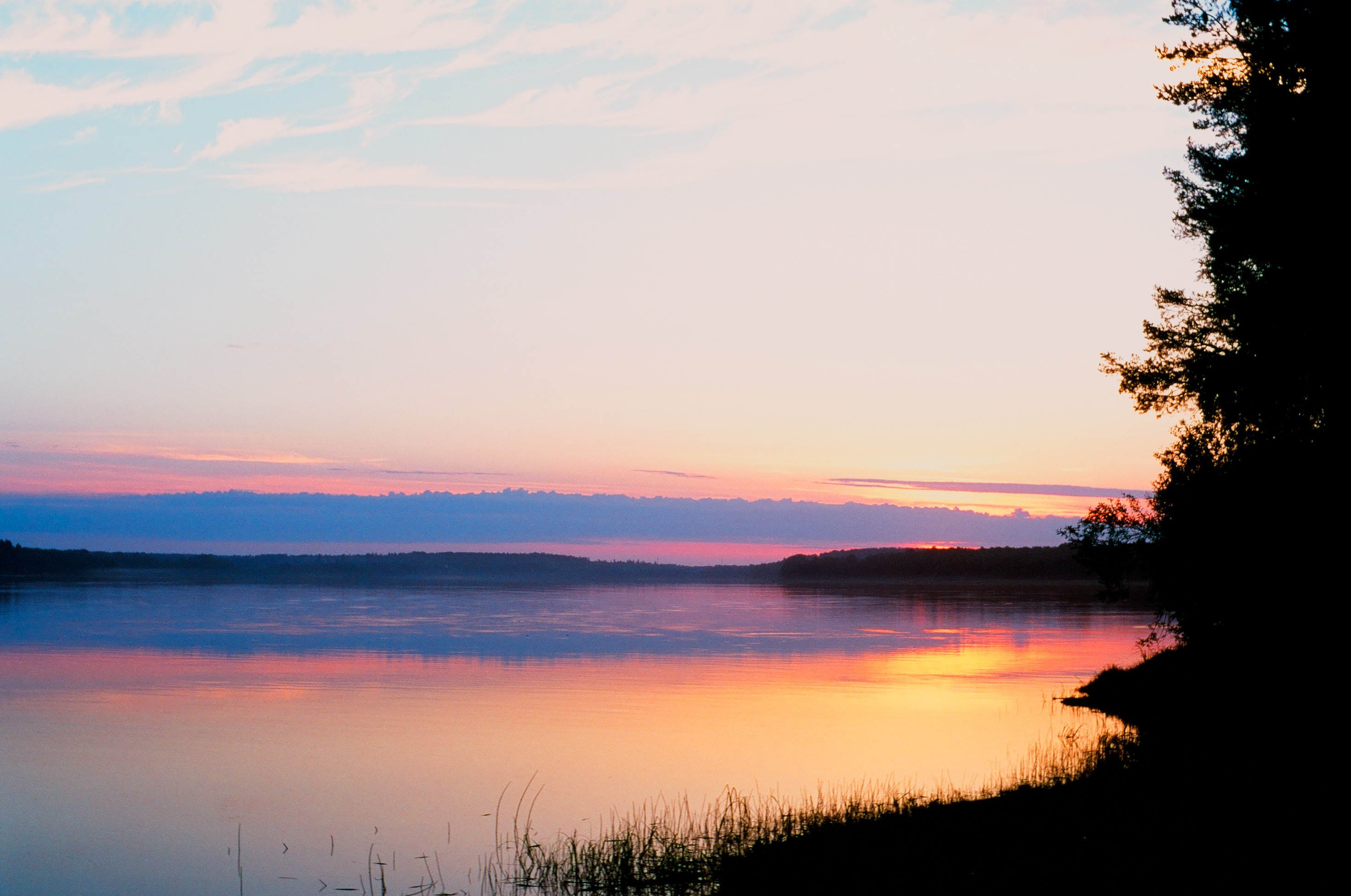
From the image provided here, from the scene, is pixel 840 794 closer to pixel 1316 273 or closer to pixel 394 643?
pixel 1316 273

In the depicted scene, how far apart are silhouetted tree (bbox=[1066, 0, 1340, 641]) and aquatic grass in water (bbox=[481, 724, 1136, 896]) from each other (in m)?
5.54

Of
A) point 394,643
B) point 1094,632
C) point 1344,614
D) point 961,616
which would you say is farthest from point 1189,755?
point 961,616

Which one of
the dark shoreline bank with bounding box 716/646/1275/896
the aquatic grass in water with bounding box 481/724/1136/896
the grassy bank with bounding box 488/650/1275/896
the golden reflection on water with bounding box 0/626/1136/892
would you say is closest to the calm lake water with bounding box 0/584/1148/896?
the golden reflection on water with bounding box 0/626/1136/892

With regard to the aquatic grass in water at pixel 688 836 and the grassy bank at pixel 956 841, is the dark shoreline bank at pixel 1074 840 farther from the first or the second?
the aquatic grass in water at pixel 688 836

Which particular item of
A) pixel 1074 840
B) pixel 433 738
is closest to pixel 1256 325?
pixel 1074 840

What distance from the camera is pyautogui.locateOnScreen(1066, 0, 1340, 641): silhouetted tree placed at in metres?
22.9

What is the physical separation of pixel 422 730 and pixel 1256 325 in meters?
28.1

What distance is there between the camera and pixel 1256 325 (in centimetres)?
2486

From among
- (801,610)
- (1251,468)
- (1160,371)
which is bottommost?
(801,610)

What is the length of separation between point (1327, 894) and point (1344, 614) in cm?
1153

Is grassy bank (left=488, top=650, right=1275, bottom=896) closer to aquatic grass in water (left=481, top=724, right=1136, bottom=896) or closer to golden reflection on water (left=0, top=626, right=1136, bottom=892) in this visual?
aquatic grass in water (left=481, top=724, right=1136, bottom=896)

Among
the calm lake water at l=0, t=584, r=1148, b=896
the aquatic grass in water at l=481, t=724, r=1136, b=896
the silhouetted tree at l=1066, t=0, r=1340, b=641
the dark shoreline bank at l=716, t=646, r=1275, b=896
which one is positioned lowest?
the calm lake water at l=0, t=584, r=1148, b=896

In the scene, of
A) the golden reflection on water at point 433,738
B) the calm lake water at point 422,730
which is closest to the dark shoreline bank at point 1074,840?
the calm lake water at point 422,730

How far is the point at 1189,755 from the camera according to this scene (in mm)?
26297
